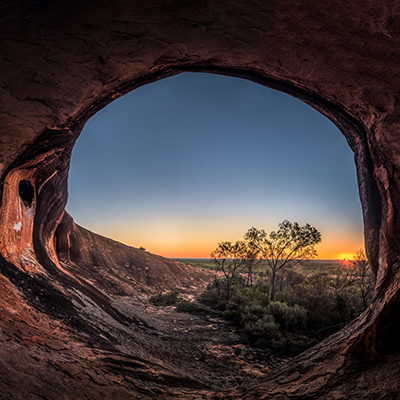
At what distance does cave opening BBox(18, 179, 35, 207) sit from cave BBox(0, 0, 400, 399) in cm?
171

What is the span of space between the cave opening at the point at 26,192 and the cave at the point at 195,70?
Result: 5.63 ft

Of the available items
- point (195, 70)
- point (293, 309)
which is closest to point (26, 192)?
point (195, 70)

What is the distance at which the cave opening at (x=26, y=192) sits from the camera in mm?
7715

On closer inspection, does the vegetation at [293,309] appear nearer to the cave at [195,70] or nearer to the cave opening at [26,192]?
the cave at [195,70]

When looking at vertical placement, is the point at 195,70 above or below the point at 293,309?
above

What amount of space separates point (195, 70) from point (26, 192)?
7.87 meters

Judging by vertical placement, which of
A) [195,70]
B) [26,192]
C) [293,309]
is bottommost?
[293,309]

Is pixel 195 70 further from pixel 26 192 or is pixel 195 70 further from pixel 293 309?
pixel 293 309

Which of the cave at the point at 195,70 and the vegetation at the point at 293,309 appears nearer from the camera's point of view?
the cave at the point at 195,70

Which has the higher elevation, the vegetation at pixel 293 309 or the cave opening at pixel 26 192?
the cave opening at pixel 26 192

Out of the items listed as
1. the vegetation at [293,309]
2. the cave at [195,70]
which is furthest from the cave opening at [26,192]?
the vegetation at [293,309]

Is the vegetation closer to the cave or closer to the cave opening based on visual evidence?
the cave

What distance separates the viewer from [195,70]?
19.3 ft

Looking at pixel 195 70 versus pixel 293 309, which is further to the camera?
pixel 293 309
